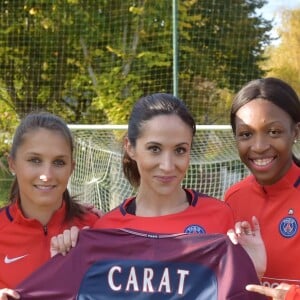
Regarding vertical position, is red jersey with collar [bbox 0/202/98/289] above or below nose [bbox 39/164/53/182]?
below

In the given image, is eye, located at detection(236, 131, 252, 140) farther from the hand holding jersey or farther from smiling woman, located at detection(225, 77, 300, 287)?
the hand holding jersey

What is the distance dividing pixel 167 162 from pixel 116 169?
4.67m

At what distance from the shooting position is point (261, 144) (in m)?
2.56

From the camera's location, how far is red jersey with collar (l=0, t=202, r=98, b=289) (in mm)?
2576

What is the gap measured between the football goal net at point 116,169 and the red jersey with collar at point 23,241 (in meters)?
4.27

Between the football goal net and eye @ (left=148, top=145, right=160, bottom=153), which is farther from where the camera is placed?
the football goal net

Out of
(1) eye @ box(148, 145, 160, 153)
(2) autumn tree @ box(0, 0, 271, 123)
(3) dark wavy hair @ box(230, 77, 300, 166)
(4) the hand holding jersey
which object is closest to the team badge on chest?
(4) the hand holding jersey

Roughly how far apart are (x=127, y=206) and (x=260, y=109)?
63cm

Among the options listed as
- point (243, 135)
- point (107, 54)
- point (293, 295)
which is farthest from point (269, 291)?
point (107, 54)

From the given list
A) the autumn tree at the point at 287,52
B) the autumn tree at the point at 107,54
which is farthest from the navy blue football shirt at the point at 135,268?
the autumn tree at the point at 287,52

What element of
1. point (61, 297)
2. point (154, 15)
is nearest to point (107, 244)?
point (61, 297)

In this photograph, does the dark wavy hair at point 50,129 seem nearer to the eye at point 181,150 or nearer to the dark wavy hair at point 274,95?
the eye at point 181,150

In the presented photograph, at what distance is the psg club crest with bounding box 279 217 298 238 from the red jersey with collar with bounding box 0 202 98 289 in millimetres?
763

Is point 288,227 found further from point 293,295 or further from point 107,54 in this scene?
point 107,54
